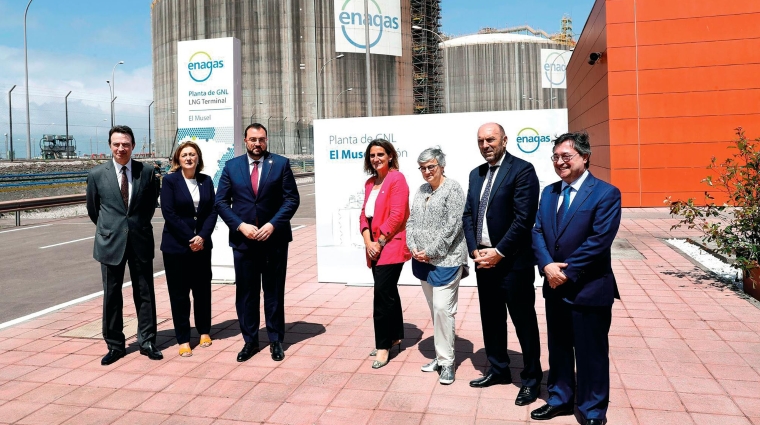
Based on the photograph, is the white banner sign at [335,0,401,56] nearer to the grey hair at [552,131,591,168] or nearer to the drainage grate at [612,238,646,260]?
the drainage grate at [612,238,646,260]

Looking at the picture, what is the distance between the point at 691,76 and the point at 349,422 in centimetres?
1828

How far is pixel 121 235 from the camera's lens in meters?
5.77

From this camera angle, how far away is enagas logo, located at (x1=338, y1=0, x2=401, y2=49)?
48.6m

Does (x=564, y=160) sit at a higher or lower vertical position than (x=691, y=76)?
lower

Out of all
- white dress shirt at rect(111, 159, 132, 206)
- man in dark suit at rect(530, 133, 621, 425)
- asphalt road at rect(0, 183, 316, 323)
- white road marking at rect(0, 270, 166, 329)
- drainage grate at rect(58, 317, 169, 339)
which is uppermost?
white dress shirt at rect(111, 159, 132, 206)

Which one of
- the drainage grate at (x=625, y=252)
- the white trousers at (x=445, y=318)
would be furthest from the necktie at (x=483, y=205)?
the drainage grate at (x=625, y=252)

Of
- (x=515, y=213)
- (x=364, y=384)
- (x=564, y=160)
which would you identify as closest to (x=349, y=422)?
(x=364, y=384)

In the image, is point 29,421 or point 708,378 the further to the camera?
point 708,378

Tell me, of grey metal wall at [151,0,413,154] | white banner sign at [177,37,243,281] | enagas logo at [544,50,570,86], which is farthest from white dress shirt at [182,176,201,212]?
enagas logo at [544,50,570,86]

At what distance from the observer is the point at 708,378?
4.88 meters

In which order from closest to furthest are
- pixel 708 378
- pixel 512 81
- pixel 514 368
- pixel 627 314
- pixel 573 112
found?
pixel 708 378
pixel 514 368
pixel 627 314
pixel 573 112
pixel 512 81

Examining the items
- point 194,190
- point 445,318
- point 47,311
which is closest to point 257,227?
point 194,190

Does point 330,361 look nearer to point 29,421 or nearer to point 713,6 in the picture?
point 29,421

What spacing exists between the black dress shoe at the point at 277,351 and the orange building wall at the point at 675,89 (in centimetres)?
1582
